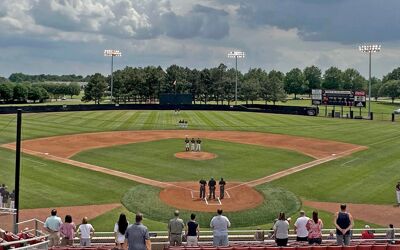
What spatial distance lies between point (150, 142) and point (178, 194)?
72.6 ft

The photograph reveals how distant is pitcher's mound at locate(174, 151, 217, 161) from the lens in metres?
40.8

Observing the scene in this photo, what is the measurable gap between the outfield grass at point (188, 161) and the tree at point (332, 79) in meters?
152

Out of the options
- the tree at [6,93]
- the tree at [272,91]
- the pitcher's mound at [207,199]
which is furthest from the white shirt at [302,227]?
the tree at [6,93]

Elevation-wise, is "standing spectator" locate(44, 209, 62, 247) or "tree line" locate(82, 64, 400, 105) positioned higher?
"tree line" locate(82, 64, 400, 105)

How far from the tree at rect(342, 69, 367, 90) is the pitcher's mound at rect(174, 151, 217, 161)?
16126cm

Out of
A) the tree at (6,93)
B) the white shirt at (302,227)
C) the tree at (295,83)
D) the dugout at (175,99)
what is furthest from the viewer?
the tree at (295,83)

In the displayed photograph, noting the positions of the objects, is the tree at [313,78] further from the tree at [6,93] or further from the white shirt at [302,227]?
the white shirt at [302,227]

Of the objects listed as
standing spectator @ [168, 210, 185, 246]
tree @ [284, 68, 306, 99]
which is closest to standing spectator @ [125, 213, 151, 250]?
standing spectator @ [168, 210, 185, 246]

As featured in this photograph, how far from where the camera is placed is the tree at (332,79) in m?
192

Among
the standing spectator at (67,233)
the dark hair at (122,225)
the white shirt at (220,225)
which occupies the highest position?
the dark hair at (122,225)

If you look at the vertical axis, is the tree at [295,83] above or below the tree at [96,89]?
above

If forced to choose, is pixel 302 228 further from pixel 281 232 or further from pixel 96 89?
pixel 96 89

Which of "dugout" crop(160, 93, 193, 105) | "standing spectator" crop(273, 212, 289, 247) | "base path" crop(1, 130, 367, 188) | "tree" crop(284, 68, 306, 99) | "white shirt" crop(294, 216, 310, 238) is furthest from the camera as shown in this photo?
"tree" crop(284, 68, 306, 99)

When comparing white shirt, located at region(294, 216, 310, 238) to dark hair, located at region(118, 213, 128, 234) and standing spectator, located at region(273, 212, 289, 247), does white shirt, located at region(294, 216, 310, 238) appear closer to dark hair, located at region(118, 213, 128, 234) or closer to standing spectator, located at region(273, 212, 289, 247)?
standing spectator, located at region(273, 212, 289, 247)
